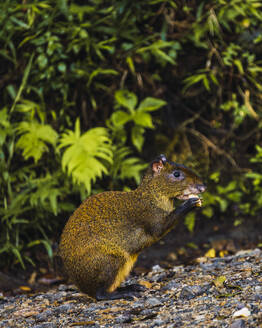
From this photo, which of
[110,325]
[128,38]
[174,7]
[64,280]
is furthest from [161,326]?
[174,7]

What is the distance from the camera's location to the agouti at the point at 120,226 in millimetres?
4160

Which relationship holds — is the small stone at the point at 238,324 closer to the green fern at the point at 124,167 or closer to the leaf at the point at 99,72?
the green fern at the point at 124,167

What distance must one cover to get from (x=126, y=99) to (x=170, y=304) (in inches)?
125

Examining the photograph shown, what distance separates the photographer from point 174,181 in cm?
434

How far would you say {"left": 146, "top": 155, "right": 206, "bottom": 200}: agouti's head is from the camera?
4328 mm

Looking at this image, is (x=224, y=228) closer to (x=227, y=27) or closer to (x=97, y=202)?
(x=227, y=27)

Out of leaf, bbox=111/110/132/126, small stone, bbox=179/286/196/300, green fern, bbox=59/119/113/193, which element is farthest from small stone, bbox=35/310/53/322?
leaf, bbox=111/110/132/126

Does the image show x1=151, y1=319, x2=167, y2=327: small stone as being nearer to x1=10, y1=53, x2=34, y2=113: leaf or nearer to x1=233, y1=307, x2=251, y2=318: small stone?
x1=233, y1=307, x2=251, y2=318: small stone

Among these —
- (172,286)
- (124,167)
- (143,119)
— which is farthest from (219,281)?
(143,119)

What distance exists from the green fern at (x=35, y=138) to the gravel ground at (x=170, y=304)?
165 centimetres

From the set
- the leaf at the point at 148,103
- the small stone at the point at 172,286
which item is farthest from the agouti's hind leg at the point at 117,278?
the leaf at the point at 148,103

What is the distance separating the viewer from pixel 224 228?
7238mm

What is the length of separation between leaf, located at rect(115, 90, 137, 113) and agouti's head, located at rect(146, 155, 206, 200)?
7.12 ft

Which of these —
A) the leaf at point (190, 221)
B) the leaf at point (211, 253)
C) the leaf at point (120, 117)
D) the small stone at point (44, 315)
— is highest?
the leaf at point (120, 117)
